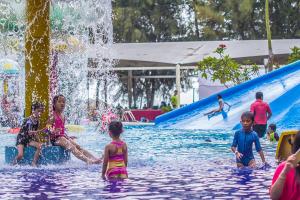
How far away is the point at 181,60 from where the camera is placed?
33.1 m

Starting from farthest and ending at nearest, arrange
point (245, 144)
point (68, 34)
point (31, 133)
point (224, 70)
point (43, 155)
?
point (224, 70)
point (68, 34)
point (43, 155)
point (31, 133)
point (245, 144)

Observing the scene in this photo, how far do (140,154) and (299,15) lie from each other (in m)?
34.2

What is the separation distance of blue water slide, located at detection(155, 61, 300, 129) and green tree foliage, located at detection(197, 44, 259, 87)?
151 inches

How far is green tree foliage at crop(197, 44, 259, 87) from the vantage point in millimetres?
27625

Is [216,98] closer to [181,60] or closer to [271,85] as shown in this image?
[271,85]

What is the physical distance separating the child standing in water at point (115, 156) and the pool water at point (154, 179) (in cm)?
14

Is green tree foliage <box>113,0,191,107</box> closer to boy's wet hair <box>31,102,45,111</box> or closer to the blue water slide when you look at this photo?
the blue water slide

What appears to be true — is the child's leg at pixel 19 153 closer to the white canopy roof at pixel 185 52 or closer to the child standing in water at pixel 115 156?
the child standing in water at pixel 115 156

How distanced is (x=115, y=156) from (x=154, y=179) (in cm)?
65

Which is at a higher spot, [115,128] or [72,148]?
[115,128]

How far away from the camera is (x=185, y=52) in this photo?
35125mm

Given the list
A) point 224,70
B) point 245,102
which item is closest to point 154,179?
point 245,102

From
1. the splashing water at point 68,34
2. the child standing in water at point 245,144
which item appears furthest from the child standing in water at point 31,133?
the child standing in water at point 245,144

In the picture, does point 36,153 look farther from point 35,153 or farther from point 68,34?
point 68,34
